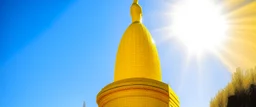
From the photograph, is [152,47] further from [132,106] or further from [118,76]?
[132,106]

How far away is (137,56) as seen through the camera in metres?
15.8

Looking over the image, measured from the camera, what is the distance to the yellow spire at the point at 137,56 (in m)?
15.5

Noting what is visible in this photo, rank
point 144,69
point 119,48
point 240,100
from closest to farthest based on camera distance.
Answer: point 240,100 → point 144,69 → point 119,48

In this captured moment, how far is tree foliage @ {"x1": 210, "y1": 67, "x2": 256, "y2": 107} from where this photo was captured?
11.1m

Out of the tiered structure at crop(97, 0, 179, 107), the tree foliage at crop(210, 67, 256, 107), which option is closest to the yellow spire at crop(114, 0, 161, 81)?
the tiered structure at crop(97, 0, 179, 107)

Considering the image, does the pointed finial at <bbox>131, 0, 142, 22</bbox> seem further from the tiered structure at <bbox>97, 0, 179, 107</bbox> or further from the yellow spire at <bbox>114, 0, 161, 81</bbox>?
the yellow spire at <bbox>114, 0, 161, 81</bbox>

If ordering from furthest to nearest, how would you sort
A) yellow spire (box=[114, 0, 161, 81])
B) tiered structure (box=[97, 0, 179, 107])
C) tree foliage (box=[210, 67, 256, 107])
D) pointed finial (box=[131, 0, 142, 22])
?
1. pointed finial (box=[131, 0, 142, 22])
2. yellow spire (box=[114, 0, 161, 81])
3. tiered structure (box=[97, 0, 179, 107])
4. tree foliage (box=[210, 67, 256, 107])

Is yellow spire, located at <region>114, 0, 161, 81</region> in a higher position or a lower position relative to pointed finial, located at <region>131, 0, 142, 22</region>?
lower

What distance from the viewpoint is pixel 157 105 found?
47.1 ft

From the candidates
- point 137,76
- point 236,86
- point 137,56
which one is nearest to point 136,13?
point 137,56

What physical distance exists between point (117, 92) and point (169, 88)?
Result: 2.20 meters

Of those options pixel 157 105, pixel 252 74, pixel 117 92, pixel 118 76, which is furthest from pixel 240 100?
pixel 118 76

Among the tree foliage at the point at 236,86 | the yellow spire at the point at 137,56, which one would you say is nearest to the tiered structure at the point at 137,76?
the yellow spire at the point at 137,56

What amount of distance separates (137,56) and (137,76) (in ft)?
3.19
